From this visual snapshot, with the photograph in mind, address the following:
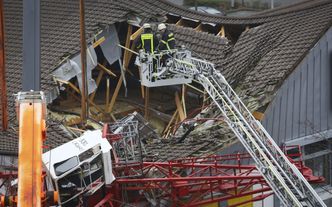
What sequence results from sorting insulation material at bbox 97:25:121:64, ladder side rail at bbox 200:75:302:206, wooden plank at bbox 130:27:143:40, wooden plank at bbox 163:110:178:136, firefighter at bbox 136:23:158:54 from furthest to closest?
insulation material at bbox 97:25:121:64
wooden plank at bbox 130:27:143:40
wooden plank at bbox 163:110:178:136
firefighter at bbox 136:23:158:54
ladder side rail at bbox 200:75:302:206

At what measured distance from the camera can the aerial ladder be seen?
64.2ft

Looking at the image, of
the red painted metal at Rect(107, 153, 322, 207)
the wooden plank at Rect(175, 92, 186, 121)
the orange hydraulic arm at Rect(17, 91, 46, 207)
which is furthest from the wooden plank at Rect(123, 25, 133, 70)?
the orange hydraulic arm at Rect(17, 91, 46, 207)

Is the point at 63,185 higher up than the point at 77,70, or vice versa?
the point at 77,70

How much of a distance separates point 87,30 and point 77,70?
1816mm

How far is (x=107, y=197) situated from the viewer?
69.7ft

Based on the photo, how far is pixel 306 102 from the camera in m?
27.1

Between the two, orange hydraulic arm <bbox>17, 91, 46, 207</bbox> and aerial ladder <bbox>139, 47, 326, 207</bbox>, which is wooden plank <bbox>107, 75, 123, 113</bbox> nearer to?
aerial ladder <bbox>139, 47, 326, 207</bbox>

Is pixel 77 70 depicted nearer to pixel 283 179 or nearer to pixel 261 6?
pixel 283 179

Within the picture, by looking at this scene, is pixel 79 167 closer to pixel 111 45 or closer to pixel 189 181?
pixel 189 181

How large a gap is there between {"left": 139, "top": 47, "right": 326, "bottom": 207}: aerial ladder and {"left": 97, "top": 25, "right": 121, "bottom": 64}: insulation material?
22.5ft

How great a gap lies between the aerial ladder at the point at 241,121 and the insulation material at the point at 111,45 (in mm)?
6859

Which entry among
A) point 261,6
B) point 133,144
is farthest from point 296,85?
point 261,6

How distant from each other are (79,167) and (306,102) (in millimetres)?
9889

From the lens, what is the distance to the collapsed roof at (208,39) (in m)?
27.0
